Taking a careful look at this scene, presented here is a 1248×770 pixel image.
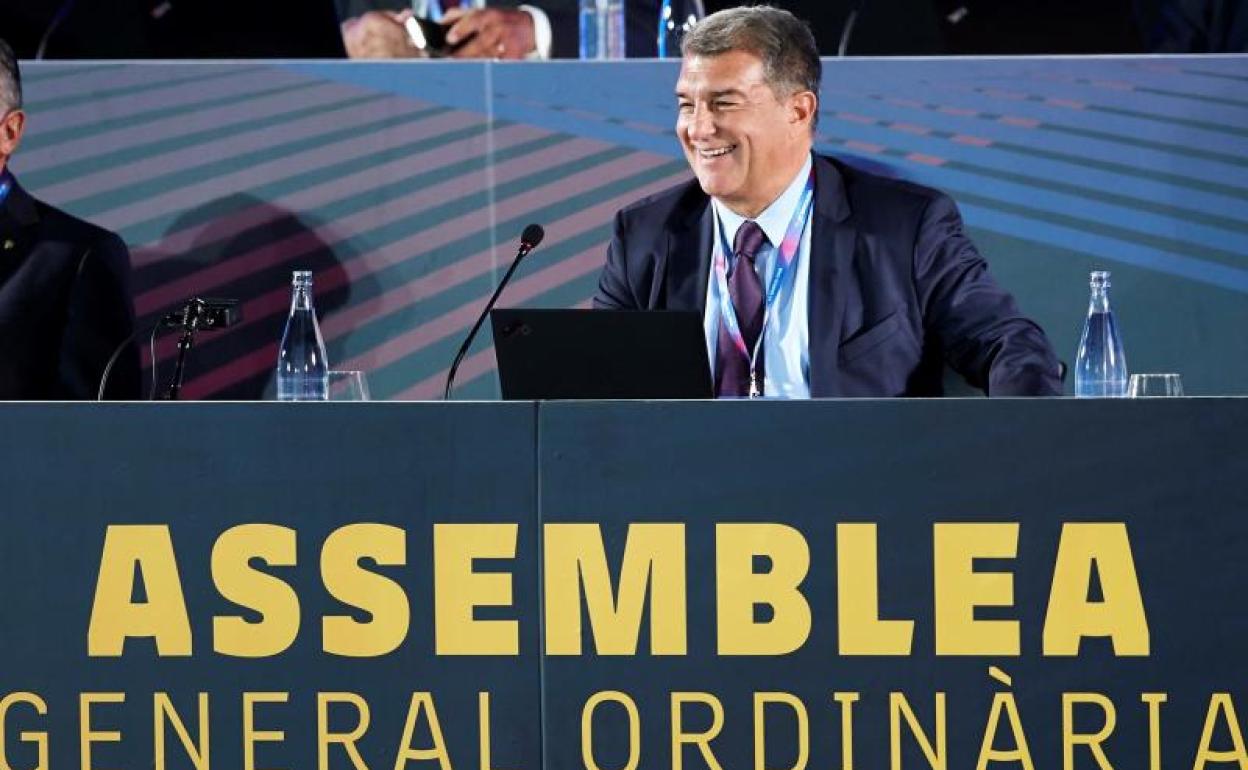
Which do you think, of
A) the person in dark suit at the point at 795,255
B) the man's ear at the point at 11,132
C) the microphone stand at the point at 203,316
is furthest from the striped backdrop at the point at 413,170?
the microphone stand at the point at 203,316

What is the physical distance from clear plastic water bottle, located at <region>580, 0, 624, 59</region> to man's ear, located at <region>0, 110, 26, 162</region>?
3.45ft

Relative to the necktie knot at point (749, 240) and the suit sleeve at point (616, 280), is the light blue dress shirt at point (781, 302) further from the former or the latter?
the suit sleeve at point (616, 280)

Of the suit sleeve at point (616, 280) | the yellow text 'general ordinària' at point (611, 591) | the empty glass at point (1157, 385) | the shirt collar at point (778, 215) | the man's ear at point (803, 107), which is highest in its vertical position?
the man's ear at point (803, 107)

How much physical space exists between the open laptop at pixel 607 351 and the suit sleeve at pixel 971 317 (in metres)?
0.79

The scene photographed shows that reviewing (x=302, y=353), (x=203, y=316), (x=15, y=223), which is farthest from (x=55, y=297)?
(x=203, y=316)

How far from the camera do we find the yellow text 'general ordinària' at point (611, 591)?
6.22 feet

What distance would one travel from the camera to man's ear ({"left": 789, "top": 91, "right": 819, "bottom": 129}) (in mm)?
3199

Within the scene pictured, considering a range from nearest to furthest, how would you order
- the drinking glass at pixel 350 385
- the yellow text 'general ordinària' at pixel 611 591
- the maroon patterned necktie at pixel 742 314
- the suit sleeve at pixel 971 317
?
the yellow text 'general ordinària' at pixel 611 591, the drinking glass at pixel 350 385, the suit sleeve at pixel 971 317, the maroon patterned necktie at pixel 742 314

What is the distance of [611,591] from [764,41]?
4.92ft

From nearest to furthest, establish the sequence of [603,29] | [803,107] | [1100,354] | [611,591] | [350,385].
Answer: [611,591], [350,385], [1100,354], [803,107], [603,29]

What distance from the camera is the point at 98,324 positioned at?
11.1 ft

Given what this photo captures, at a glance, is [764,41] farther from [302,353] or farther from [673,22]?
[302,353]

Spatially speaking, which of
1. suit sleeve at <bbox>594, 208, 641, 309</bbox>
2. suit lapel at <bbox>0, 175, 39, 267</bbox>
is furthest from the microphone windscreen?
suit lapel at <bbox>0, 175, 39, 267</bbox>

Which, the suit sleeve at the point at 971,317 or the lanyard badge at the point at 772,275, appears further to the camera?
the lanyard badge at the point at 772,275
